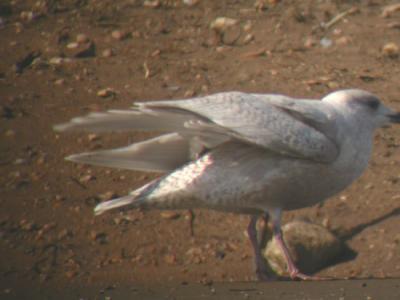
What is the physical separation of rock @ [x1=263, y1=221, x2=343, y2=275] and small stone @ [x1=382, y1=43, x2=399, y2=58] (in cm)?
312

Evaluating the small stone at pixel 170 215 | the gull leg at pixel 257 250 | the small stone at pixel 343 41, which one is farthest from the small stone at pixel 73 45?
the gull leg at pixel 257 250

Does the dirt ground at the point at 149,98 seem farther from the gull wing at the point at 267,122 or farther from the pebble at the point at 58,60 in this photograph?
the gull wing at the point at 267,122

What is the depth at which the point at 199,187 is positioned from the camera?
8719 mm

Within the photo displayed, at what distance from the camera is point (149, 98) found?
11398 millimetres

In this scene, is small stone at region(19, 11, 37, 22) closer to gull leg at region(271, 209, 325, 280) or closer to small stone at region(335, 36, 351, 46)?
small stone at region(335, 36, 351, 46)

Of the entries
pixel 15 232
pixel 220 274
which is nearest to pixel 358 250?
pixel 220 274

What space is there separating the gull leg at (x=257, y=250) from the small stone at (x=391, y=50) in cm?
329

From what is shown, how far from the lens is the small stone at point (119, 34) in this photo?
12573mm

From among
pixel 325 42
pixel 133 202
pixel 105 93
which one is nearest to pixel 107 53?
pixel 105 93

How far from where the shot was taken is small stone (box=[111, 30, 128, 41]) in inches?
495

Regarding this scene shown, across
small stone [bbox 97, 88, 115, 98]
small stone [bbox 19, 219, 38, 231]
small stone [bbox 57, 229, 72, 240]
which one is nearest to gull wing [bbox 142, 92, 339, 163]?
small stone [bbox 57, 229, 72, 240]

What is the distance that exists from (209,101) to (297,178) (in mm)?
718

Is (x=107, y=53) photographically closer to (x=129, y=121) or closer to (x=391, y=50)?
(x=391, y=50)

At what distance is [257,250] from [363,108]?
3.70 ft
